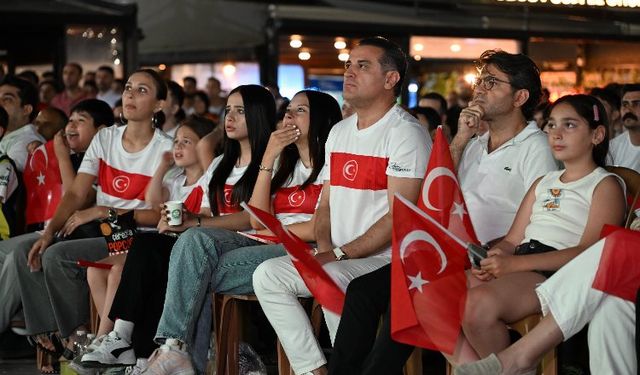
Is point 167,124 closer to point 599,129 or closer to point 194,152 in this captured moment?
point 194,152

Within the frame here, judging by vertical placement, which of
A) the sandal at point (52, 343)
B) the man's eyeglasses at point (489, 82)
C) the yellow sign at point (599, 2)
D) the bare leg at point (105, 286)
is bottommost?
the sandal at point (52, 343)

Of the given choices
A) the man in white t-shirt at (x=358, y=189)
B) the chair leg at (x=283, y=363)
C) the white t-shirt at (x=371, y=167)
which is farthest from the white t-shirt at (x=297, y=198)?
the chair leg at (x=283, y=363)

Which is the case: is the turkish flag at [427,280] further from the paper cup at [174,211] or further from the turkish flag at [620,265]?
the paper cup at [174,211]

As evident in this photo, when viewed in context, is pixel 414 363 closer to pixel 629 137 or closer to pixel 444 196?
pixel 444 196

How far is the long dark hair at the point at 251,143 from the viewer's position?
21.5 ft

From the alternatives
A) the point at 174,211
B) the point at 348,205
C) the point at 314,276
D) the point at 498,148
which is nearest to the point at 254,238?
the point at 174,211

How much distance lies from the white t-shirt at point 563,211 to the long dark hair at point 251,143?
1.90 metres

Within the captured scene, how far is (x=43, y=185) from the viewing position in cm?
780

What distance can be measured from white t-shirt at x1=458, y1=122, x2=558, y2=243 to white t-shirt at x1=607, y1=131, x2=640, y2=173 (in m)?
2.00

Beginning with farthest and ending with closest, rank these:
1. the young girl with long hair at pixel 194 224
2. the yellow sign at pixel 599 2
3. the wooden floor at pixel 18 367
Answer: the yellow sign at pixel 599 2 < the wooden floor at pixel 18 367 < the young girl with long hair at pixel 194 224

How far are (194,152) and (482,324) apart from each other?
2.89 meters

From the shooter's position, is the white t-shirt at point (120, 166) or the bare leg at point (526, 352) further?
the white t-shirt at point (120, 166)

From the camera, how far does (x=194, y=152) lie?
713cm

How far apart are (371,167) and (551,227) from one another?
100 centimetres
